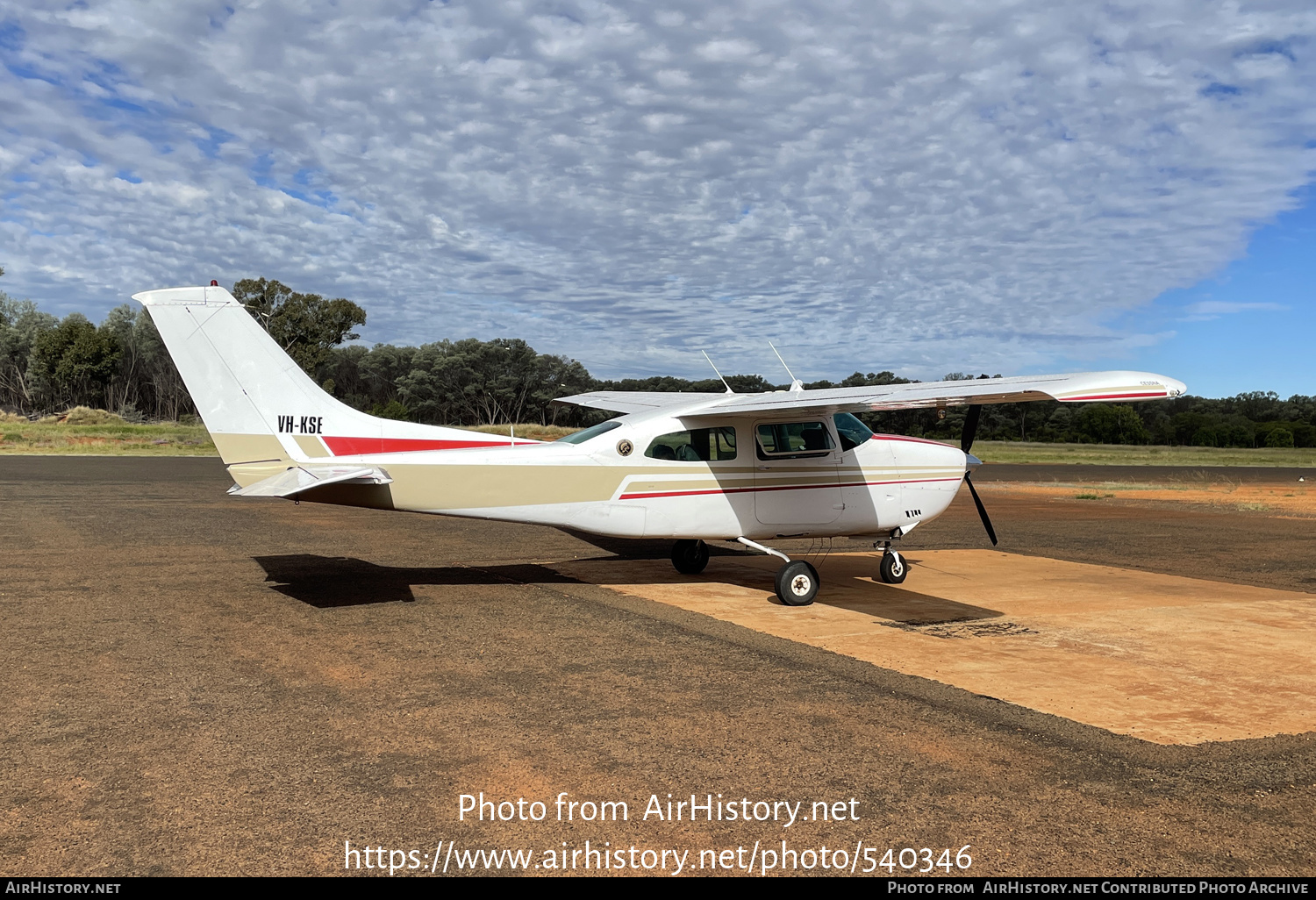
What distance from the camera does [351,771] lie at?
4.50 meters

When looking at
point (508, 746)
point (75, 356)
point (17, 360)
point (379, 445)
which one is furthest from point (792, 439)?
point (17, 360)

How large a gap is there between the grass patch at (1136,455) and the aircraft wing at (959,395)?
42.9m

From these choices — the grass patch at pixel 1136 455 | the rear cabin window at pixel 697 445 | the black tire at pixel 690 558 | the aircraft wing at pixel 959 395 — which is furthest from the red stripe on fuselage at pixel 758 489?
the grass patch at pixel 1136 455

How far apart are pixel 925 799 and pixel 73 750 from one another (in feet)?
15.0

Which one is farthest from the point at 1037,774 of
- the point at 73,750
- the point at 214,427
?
the point at 214,427

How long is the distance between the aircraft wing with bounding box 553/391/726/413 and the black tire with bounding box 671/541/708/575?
2.09 m

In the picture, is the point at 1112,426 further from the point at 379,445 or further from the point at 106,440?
the point at 379,445

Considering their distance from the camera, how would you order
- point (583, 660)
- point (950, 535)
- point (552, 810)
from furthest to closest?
point (950, 535) < point (583, 660) < point (552, 810)

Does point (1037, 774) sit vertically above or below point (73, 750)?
above

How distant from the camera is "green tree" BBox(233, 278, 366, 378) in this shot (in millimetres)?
63562

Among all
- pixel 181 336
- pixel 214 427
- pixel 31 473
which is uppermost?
pixel 181 336

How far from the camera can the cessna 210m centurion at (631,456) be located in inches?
339
